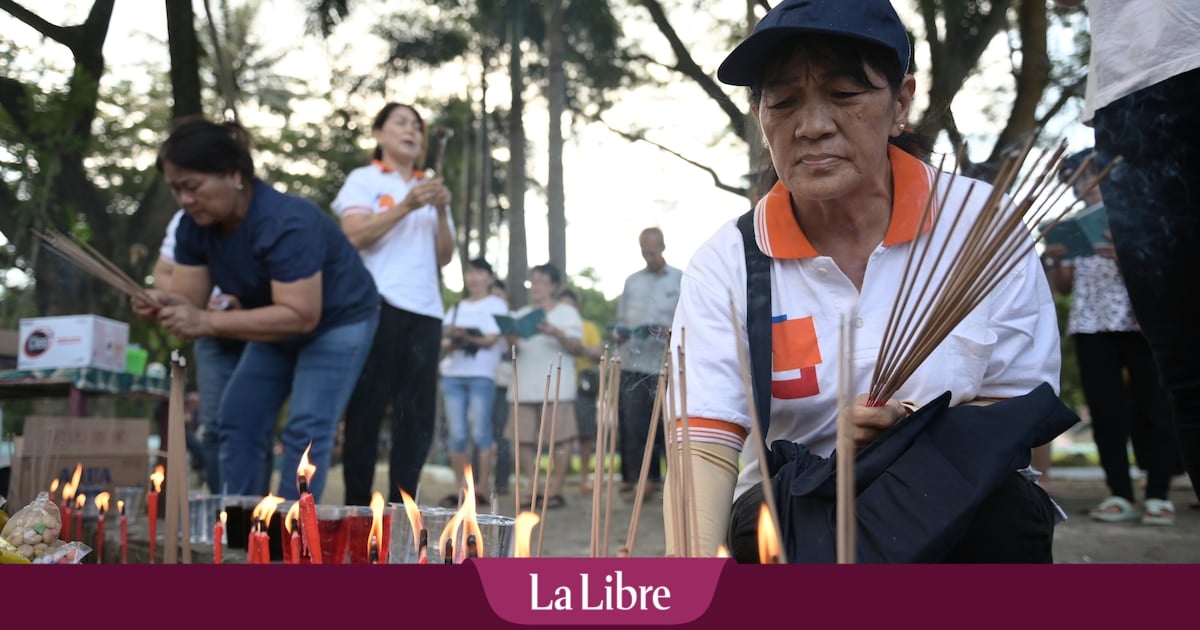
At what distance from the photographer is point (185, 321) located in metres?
2.83

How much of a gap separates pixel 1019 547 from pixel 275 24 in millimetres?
2802

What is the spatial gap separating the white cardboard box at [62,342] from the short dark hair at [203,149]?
1123 millimetres

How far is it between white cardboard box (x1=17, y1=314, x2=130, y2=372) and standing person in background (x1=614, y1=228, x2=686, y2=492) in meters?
1.80

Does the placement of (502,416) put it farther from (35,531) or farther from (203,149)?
(35,531)

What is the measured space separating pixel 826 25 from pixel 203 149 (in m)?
1.94

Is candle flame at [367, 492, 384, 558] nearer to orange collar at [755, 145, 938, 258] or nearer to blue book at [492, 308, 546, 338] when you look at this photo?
orange collar at [755, 145, 938, 258]

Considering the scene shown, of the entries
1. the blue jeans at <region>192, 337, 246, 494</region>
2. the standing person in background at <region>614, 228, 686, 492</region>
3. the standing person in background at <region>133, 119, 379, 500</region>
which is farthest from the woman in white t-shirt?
the standing person in background at <region>133, 119, 379, 500</region>

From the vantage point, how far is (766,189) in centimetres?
170

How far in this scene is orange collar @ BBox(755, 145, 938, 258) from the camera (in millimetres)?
1460

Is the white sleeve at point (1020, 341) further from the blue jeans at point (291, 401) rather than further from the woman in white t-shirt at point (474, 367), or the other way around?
the woman in white t-shirt at point (474, 367)

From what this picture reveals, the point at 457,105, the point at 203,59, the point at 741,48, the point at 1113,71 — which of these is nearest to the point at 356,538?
the point at 741,48

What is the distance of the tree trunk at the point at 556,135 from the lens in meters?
3.31

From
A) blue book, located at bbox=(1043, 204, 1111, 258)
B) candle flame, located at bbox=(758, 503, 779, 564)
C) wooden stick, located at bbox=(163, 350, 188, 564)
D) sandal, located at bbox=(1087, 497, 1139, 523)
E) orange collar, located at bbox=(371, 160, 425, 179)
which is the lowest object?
sandal, located at bbox=(1087, 497, 1139, 523)

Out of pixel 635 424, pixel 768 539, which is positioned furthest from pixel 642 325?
pixel 768 539
